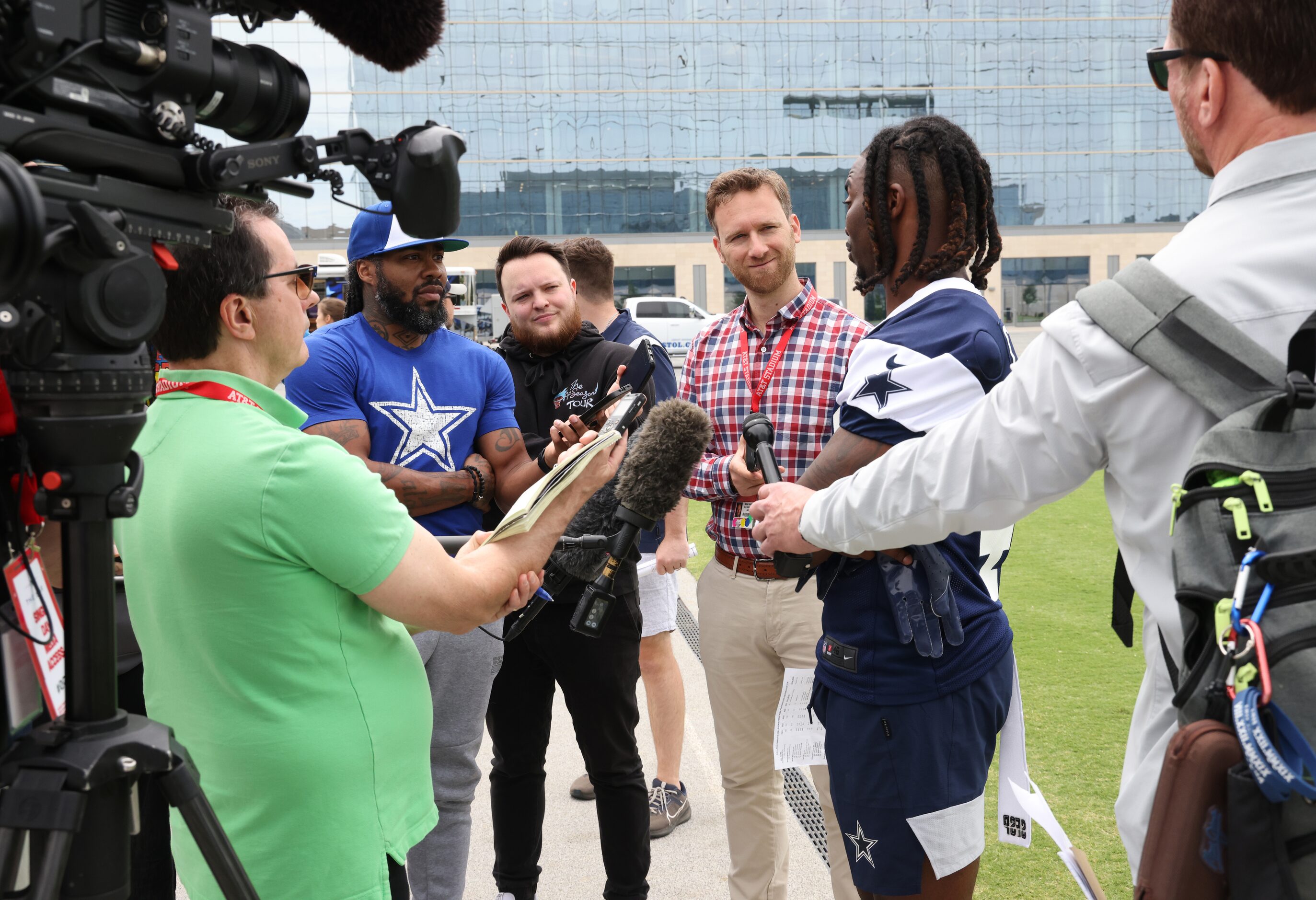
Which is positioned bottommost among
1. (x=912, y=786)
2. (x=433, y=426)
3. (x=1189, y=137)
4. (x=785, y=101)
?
(x=912, y=786)

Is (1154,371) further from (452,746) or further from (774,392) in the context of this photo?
(452,746)

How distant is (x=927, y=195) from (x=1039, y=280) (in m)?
53.6

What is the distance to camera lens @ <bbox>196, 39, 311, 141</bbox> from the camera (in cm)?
143

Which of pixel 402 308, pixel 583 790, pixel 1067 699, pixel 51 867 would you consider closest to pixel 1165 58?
pixel 51 867

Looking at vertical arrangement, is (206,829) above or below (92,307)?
below

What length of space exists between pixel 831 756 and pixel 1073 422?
1.15m

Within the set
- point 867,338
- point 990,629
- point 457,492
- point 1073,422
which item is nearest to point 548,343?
point 457,492

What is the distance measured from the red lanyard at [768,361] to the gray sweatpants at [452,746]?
121 centimetres

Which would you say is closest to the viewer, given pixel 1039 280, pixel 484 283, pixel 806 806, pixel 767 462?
pixel 767 462

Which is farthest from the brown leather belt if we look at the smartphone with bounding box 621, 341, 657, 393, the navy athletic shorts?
the navy athletic shorts

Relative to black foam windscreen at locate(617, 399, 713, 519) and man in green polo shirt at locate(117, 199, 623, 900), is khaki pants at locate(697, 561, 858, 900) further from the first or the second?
man in green polo shirt at locate(117, 199, 623, 900)

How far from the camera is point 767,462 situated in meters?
2.55

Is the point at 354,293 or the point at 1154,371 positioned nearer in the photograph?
the point at 1154,371

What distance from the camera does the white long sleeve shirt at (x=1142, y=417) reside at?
1.30 metres
